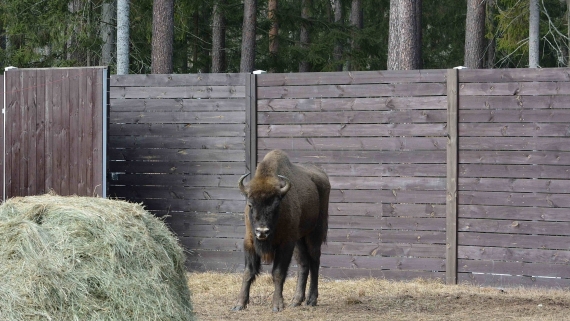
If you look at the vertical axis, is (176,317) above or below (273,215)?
below

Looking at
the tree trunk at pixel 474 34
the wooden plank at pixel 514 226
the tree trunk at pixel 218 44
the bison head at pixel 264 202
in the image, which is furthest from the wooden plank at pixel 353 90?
the tree trunk at pixel 218 44

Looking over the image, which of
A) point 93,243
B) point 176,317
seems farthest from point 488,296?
point 93,243

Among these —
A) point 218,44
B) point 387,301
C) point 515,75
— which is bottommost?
point 387,301

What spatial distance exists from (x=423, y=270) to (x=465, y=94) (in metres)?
2.21

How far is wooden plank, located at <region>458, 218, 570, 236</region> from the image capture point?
406 inches

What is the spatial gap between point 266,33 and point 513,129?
17518 millimetres

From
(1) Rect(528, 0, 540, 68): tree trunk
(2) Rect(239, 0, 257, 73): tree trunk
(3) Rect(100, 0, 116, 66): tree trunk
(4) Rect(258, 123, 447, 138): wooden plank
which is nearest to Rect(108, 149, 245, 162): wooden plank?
(4) Rect(258, 123, 447, 138): wooden plank

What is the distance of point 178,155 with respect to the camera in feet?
39.3

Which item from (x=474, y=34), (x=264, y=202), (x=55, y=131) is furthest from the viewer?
(x=474, y=34)

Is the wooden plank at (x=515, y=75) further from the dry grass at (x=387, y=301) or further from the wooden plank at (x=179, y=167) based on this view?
the wooden plank at (x=179, y=167)

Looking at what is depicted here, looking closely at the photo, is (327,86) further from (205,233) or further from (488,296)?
(488,296)

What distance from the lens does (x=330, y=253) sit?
1127 centimetres

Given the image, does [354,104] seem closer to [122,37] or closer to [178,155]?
[178,155]

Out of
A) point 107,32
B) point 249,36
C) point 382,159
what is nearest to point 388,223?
point 382,159
